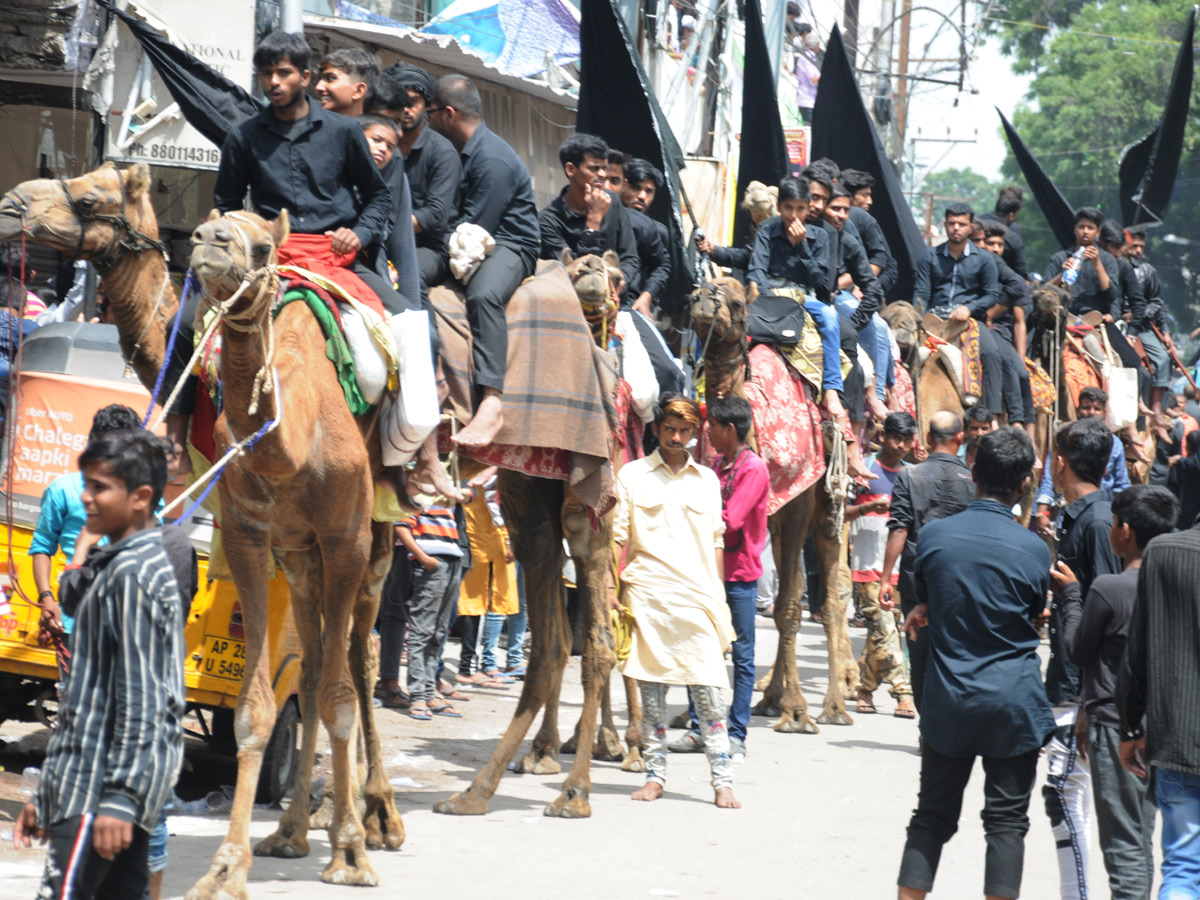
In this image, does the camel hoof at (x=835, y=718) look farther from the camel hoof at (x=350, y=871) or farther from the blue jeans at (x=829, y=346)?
the camel hoof at (x=350, y=871)

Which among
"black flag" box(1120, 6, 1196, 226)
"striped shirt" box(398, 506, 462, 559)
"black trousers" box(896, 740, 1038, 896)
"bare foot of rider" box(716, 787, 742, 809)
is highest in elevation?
"black flag" box(1120, 6, 1196, 226)

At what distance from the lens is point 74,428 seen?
8180 millimetres

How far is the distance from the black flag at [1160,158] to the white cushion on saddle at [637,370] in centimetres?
1253

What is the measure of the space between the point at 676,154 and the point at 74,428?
6.37m

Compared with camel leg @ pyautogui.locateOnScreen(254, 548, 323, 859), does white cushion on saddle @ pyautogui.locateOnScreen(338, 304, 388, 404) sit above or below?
above

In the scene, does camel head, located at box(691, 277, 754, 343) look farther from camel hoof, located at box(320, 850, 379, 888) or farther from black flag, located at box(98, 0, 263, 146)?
camel hoof, located at box(320, 850, 379, 888)

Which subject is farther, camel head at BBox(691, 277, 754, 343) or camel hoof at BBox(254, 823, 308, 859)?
camel head at BBox(691, 277, 754, 343)

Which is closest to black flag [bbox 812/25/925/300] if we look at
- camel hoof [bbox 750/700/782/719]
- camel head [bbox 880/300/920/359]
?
camel head [bbox 880/300/920/359]

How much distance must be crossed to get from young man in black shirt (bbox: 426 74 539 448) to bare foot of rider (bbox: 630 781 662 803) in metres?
2.10

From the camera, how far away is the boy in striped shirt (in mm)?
10578

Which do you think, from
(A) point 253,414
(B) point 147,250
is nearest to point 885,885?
(A) point 253,414

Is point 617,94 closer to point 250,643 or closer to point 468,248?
point 468,248

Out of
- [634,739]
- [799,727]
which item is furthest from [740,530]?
[799,727]

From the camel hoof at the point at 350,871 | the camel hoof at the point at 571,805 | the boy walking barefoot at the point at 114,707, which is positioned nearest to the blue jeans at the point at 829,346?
the camel hoof at the point at 571,805
